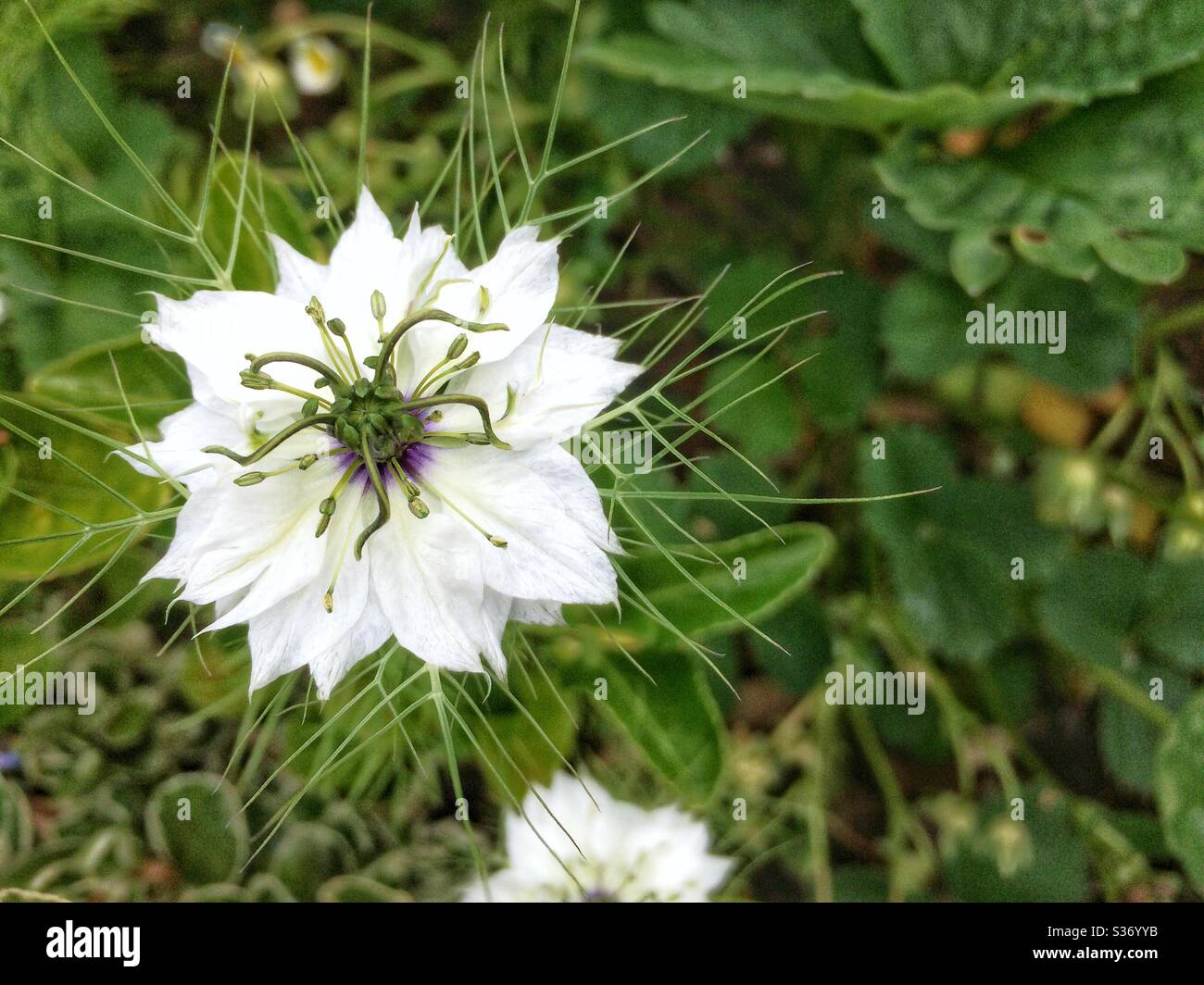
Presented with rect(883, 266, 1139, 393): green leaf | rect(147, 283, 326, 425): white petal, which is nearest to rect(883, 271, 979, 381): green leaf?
rect(883, 266, 1139, 393): green leaf

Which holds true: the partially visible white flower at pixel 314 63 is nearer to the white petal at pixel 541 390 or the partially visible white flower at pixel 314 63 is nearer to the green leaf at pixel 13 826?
the white petal at pixel 541 390

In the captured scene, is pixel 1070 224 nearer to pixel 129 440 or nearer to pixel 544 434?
pixel 544 434

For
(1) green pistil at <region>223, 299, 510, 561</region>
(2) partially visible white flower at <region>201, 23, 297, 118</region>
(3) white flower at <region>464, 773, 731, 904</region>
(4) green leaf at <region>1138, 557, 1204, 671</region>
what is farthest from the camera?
(2) partially visible white flower at <region>201, 23, 297, 118</region>

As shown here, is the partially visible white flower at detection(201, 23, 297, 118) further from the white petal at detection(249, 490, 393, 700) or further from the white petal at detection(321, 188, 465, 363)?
the white petal at detection(249, 490, 393, 700)

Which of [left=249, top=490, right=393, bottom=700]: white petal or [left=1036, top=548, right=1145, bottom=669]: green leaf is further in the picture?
[left=1036, top=548, right=1145, bottom=669]: green leaf

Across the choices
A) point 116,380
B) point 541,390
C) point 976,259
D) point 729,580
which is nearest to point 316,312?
point 541,390

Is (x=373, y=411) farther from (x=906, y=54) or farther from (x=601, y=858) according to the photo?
(x=906, y=54)

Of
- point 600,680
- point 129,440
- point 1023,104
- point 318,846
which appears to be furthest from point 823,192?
point 318,846
